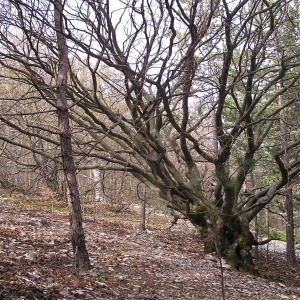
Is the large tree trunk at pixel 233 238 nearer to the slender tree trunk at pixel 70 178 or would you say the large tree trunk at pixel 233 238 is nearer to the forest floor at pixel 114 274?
the forest floor at pixel 114 274

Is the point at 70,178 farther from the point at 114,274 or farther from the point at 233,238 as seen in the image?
the point at 233,238

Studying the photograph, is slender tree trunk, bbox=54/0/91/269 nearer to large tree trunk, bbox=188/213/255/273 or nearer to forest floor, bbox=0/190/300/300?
forest floor, bbox=0/190/300/300

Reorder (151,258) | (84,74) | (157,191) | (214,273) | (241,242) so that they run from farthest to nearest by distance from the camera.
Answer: (84,74), (157,191), (241,242), (151,258), (214,273)

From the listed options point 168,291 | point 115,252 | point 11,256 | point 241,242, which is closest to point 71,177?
point 11,256

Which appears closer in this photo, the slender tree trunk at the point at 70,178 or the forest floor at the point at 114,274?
the forest floor at the point at 114,274

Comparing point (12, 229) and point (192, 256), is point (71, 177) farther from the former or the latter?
point (192, 256)

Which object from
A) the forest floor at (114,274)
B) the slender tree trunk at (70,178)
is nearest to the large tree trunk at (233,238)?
the forest floor at (114,274)

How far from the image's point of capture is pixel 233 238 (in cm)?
860

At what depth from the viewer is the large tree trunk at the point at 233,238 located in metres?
8.34

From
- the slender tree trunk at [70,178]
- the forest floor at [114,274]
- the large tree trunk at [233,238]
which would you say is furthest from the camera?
the large tree trunk at [233,238]

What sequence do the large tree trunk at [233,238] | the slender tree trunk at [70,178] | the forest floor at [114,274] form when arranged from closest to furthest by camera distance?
the forest floor at [114,274]
the slender tree trunk at [70,178]
the large tree trunk at [233,238]

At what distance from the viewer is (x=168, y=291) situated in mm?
5383

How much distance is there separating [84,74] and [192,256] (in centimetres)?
702

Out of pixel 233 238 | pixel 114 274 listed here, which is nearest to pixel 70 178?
pixel 114 274
